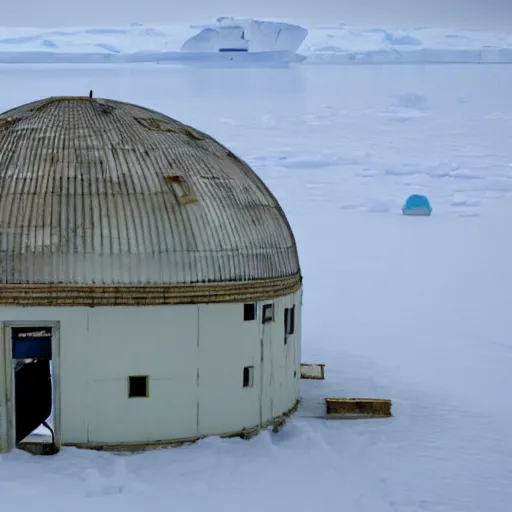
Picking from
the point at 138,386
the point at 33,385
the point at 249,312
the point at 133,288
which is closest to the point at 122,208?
the point at 133,288

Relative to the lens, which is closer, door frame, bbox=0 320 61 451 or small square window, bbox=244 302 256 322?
door frame, bbox=0 320 61 451

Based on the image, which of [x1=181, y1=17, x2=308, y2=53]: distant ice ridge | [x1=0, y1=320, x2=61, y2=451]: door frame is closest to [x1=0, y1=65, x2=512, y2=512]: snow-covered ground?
[x1=0, y1=320, x2=61, y2=451]: door frame

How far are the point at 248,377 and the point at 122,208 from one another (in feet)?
12.8

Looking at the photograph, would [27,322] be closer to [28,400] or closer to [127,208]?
[127,208]

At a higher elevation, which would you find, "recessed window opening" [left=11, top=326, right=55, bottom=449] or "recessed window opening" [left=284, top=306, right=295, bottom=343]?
"recessed window opening" [left=284, top=306, right=295, bottom=343]

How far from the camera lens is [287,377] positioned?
70.6 feet

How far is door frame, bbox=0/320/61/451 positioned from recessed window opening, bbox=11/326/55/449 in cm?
22

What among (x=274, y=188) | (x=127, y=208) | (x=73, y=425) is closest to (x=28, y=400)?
(x=73, y=425)

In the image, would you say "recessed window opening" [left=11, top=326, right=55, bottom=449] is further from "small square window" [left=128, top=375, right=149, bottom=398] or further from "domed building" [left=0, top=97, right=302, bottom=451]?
"small square window" [left=128, top=375, right=149, bottom=398]

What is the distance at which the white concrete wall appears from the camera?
1861 centimetres

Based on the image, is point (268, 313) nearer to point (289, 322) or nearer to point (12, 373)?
point (289, 322)

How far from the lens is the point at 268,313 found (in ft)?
66.6

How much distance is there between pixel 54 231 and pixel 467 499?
848cm

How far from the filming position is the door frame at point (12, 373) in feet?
60.7
